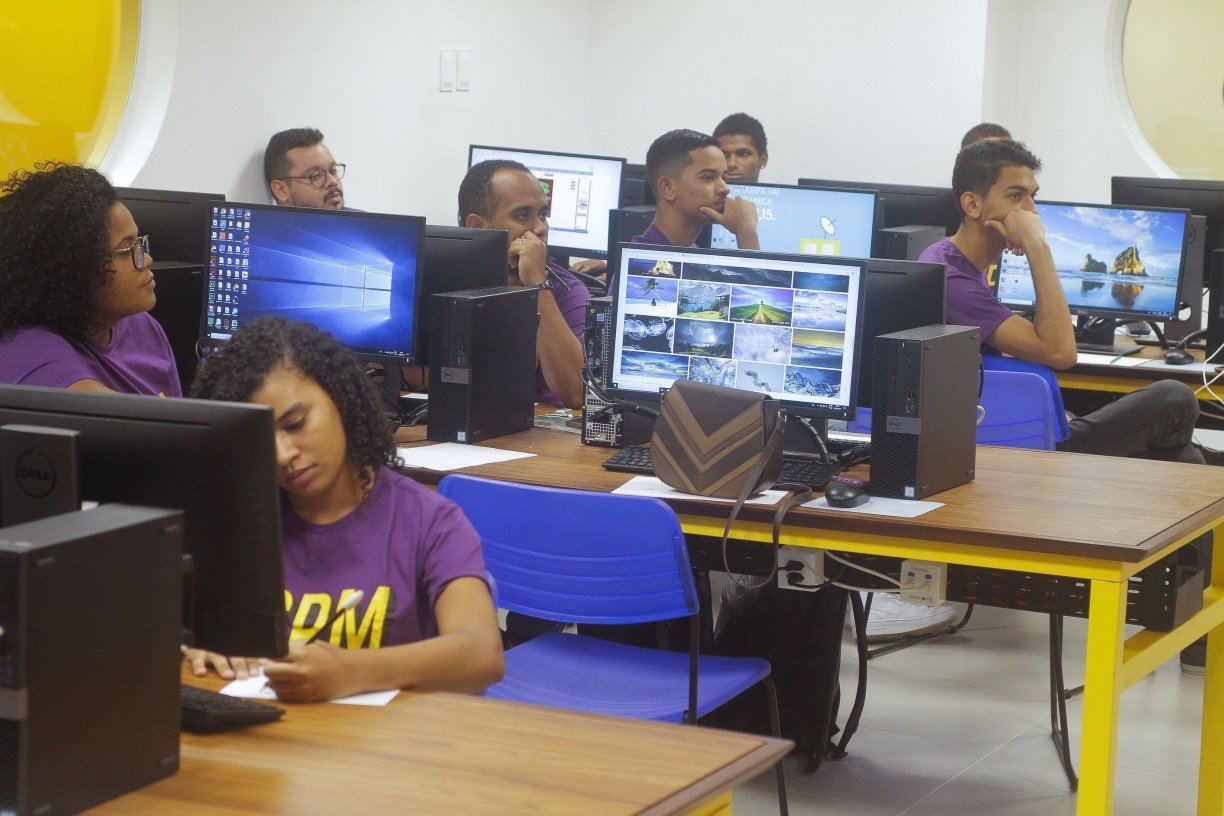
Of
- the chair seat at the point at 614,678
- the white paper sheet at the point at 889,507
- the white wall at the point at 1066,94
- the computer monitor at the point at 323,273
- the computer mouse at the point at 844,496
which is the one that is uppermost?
the white wall at the point at 1066,94

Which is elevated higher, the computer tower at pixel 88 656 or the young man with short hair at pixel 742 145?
the young man with short hair at pixel 742 145

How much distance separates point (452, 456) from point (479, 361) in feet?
0.82

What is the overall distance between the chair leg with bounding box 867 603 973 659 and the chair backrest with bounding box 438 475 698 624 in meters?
1.76

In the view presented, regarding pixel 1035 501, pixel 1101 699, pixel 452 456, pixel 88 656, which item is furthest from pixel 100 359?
pixel 1101 699

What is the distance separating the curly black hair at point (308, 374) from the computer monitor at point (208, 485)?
0.36 meters

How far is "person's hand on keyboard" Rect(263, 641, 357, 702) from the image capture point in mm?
1637

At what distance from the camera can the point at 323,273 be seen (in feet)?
11.5

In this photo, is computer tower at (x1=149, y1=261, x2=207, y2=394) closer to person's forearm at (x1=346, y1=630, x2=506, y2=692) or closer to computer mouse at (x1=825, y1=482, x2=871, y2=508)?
computer mouse at (x1=825, y1=482, x2=871, y2=508)

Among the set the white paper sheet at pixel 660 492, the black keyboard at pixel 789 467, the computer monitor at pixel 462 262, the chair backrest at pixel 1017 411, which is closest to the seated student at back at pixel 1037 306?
the chair backrest at pixel 1017 411

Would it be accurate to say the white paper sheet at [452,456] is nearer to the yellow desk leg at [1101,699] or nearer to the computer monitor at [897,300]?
the computer monitor at [897,300]

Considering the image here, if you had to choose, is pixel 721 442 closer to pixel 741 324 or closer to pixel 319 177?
pixel 741 324

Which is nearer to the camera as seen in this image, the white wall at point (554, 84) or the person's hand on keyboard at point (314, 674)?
the person's hand on keyboard at point (314, 674)

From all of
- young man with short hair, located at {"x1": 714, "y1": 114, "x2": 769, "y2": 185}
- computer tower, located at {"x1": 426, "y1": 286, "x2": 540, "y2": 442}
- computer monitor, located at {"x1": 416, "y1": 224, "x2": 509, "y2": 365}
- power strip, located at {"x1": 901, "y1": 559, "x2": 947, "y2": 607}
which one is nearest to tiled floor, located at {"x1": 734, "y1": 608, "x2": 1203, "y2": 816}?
power strip, located at {"x1": 901, "y1": 559, "x2": 947, "y2": 607}

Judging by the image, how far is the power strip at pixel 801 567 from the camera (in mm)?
2744
